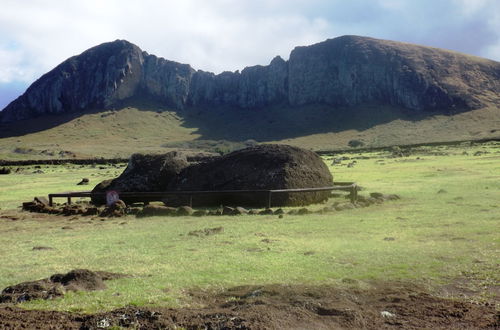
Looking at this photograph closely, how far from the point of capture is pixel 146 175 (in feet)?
85.3

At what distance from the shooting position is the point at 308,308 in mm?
7453

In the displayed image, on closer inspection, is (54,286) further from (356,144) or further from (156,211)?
(356,144)

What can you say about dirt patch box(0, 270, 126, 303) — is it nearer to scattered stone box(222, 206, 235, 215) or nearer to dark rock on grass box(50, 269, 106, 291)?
dark rock on grass box(50, 269, 106, 291)

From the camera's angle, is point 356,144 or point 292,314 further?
point 356,144

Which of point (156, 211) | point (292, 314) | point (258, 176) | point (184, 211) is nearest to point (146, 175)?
point (156, 211)

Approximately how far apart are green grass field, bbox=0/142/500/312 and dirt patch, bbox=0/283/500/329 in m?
0.53

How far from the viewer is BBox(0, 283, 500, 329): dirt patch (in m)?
6.75

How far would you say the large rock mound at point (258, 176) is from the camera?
2216 cm

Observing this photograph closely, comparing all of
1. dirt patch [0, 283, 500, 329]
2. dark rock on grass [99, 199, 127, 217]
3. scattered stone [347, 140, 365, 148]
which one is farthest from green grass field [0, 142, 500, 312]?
scattered stone [347, 140, 365, 148]

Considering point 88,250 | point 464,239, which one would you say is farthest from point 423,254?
point 88,250

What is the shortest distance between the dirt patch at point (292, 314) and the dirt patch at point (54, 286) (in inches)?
25.0

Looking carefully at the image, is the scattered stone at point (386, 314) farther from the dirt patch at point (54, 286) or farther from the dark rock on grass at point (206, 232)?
the dark rock on grass at point (206, 232)

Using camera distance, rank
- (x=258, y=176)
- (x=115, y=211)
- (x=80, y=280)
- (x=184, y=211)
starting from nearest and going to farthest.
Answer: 1. (x=80, y=280)
2. (x=184, y=211)
3. (x=115, y=211)
4. (x=258, y=176)

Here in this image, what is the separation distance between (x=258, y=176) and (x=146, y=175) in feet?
22.9
